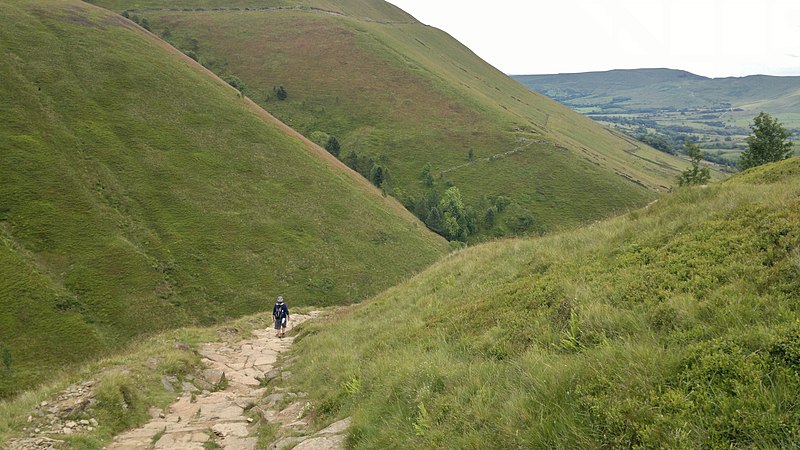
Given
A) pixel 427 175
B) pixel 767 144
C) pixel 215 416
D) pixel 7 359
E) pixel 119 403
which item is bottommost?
pixel 7 359

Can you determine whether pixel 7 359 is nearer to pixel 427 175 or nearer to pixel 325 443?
pixel 325 443

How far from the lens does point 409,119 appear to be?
127m

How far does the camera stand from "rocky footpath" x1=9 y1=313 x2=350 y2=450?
10.8m

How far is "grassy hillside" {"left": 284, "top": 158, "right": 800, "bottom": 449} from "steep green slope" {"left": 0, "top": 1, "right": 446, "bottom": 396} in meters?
35.4

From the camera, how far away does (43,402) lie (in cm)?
1291

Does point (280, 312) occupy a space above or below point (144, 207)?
below

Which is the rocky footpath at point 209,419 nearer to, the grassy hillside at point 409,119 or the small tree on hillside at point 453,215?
the small tree on hillside at point 453,215

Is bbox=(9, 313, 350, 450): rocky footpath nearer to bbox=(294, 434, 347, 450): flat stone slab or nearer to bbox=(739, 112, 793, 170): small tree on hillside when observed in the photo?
bbox=(294, 434, 347, 450): flat stone slab

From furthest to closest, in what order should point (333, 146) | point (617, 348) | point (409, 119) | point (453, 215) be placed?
point (409, 119) → point (333, 146) → point (453, 215) → point (617, 348)

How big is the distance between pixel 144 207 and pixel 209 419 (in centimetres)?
4728

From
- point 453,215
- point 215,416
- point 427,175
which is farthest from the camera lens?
point 427,175

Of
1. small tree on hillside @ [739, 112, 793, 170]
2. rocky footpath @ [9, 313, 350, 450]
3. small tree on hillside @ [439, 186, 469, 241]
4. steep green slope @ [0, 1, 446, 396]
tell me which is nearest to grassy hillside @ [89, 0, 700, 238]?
small tree on hillside @ [439, 186, 469, 241]

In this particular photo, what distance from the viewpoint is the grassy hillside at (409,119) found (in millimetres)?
105938

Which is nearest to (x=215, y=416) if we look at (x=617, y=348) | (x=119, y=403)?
(x=119, y=403)
